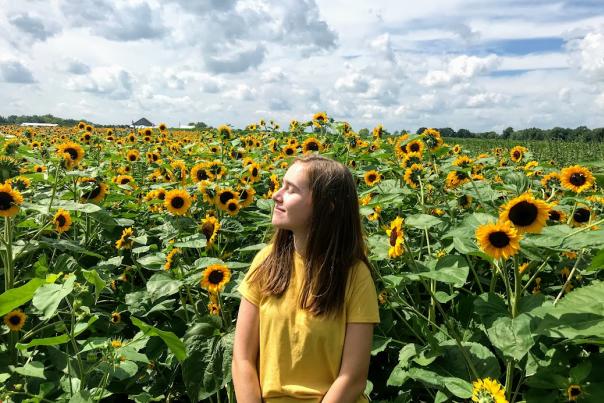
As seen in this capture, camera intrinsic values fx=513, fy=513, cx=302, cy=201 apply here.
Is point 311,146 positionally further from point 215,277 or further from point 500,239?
point 500,239

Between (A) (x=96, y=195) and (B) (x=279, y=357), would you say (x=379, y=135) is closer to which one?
(A) (x=96, y=195)

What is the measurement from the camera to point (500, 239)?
190cm

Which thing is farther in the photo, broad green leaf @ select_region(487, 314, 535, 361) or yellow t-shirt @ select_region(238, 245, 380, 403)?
yellow t-shirt @ select_region(238, 245, 380, 403)

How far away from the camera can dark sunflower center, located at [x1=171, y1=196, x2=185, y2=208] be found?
121 inches

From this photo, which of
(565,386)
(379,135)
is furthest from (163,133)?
(565,386)

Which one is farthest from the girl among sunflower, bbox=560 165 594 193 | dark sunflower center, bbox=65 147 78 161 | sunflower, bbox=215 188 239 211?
dark sunflower center, bbox=65 147 78 161

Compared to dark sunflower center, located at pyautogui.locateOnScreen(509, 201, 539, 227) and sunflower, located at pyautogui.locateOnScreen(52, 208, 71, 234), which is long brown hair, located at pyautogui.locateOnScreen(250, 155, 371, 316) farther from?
sunflower, located at pyautogui.locateOnScreen(52, 208, 71, 234)

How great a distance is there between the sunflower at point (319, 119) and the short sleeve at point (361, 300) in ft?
12.8

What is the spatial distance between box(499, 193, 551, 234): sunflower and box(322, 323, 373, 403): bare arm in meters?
0.68

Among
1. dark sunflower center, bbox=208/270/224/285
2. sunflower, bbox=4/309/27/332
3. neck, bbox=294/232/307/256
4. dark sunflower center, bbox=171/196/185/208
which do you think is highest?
neck, bbox=294/232/307/256

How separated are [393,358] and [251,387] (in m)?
1.14

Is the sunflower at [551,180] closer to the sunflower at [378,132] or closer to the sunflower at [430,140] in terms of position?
the sunflower at [430,140]

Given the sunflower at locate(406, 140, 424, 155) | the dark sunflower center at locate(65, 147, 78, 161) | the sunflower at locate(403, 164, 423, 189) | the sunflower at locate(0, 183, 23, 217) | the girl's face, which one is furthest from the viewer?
the dark sunflower center at locate(65, 147, 78, 161)

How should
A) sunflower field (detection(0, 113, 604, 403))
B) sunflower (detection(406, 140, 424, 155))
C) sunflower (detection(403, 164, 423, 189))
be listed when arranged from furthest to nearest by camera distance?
sunflower (detection(406, 140, 424, 155)) < sunflower (detection(403, 164, 423, 189)) < sunflower field (detection(0, 113, 604, 403))
